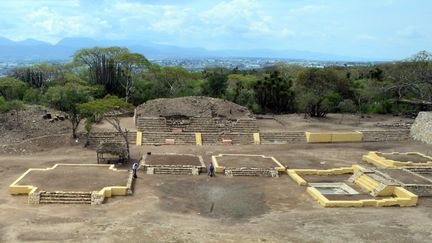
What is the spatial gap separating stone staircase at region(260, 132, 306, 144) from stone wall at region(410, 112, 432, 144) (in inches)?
402

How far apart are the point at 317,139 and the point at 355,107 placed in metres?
16.0

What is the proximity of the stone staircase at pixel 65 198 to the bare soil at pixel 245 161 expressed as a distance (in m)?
9.30

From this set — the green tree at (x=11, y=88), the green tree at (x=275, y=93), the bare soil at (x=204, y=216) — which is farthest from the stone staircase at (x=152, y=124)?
the green tree at (x=275, y=93)

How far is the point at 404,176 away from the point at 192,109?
18674mm

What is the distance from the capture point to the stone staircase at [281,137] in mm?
35094

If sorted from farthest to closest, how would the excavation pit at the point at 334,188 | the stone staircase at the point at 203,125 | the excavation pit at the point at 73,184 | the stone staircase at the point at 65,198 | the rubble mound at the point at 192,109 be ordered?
the rubble mound at the point at 192,109 < the stone staircase at the point at 203,125 < the excavation pit at the point at 334,188 < the excavation pit at the point at 73,184 < the stone staircase at the point at 65,198

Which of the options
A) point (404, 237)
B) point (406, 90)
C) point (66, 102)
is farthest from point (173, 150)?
point (406, 90)

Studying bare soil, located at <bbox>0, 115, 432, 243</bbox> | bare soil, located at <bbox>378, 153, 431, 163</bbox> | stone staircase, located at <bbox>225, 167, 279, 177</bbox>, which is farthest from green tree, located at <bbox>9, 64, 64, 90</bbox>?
bare soil, located at <bbox>378, 153, 431, 163</bbox>

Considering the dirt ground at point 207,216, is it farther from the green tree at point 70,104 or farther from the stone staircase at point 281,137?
the stone staircase at point 281,137

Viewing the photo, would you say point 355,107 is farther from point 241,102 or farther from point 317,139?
point 317,139

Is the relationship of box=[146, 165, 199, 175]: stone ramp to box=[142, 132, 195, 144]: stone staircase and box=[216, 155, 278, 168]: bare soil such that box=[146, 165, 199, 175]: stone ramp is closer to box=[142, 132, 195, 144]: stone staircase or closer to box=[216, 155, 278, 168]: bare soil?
box=[216, 155, 278, 168]: bare soil

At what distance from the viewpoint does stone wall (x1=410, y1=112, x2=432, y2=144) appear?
3609 cm

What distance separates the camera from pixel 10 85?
4138cm

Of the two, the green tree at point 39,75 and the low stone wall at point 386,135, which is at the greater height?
the green tree at point 39,75
